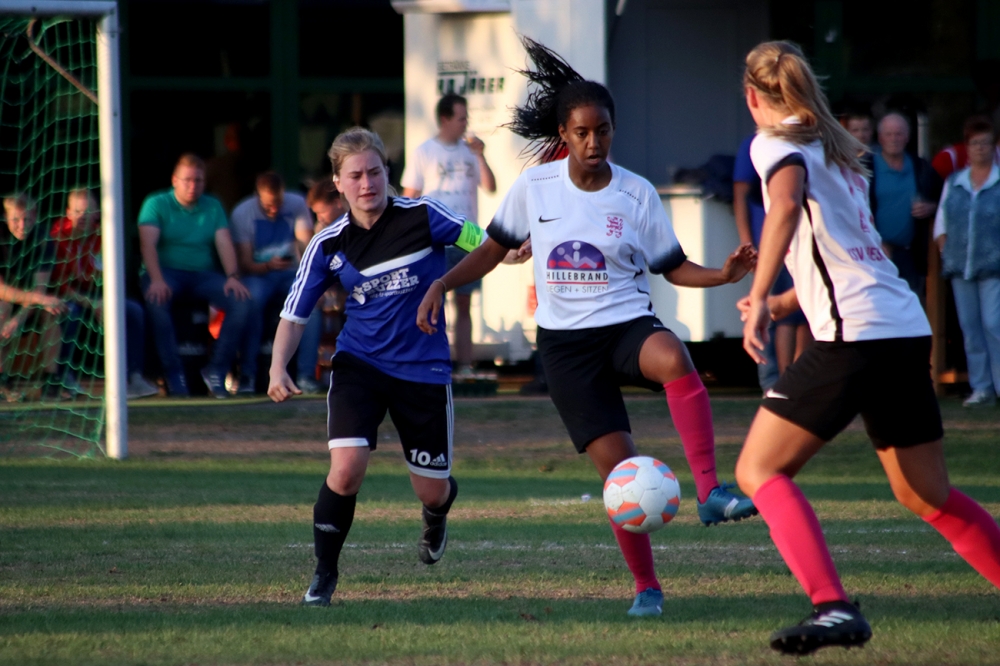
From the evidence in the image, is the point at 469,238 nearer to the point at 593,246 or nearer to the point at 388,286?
the point at 388,286

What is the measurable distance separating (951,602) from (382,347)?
94.3 inches

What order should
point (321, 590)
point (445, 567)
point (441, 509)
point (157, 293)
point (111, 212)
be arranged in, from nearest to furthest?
point (321, 590) < point (441, 509) < point (445, 567) < point (111, 212) < point (157, 293)

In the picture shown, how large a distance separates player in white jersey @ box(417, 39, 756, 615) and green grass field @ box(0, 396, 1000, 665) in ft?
2.01

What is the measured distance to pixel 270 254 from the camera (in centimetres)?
1262

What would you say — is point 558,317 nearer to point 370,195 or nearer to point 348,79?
point 370,195

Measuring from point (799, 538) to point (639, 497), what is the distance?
84 centimetres

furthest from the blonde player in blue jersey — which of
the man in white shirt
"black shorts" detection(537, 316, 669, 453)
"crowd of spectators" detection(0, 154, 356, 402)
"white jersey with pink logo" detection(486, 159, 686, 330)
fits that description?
the man in white shirt

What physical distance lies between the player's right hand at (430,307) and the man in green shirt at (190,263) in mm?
6662

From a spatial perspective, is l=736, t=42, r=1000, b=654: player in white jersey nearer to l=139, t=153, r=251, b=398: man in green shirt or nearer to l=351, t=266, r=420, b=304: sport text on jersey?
l=351, t=266, r=420, b=304: sport text on jersey

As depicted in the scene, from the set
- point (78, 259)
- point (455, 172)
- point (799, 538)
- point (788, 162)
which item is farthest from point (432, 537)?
point (78, 259)

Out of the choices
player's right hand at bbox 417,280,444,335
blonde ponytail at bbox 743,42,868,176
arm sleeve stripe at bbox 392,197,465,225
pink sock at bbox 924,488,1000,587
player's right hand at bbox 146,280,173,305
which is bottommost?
pink sock at bbox 924,488,1000,587

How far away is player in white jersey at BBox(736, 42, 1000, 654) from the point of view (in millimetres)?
4488

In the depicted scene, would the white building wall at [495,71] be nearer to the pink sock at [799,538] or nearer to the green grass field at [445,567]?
the green grass field at [445,567]

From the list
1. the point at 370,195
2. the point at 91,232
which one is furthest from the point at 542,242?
the point at 91,232
